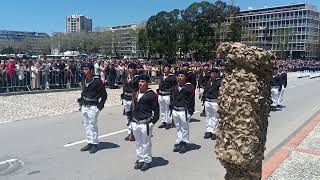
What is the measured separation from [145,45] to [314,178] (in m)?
99.4

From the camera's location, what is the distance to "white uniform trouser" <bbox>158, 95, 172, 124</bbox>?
13.2 m

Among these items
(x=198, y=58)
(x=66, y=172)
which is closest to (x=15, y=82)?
(x=66, y=172)

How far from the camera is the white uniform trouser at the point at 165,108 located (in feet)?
43.3

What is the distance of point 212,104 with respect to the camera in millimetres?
12102

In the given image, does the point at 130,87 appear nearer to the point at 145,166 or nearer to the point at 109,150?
the point at 109,150

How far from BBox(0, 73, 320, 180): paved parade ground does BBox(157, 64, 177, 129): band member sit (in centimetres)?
54

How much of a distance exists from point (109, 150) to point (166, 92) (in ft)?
12.0

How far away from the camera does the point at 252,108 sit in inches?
144

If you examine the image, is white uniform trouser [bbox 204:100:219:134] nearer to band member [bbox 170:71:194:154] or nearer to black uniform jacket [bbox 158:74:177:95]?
black uniform jacket [bbox 158:74:177:95]

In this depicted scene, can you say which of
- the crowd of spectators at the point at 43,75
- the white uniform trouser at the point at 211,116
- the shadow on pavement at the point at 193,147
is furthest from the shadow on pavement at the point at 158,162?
the crowd of spectators at the point at 43,75

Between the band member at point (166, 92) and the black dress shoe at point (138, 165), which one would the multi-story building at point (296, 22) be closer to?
the band member at point (166, 92)

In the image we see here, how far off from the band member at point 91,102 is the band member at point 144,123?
139cm

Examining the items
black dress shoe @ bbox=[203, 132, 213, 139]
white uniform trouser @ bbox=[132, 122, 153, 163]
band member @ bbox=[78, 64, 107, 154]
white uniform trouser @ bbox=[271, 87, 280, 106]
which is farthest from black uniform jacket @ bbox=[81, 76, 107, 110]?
white uniform trouser @ bbox=[271, 87, 280, 106]

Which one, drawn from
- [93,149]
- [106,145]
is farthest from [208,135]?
[93,149]
